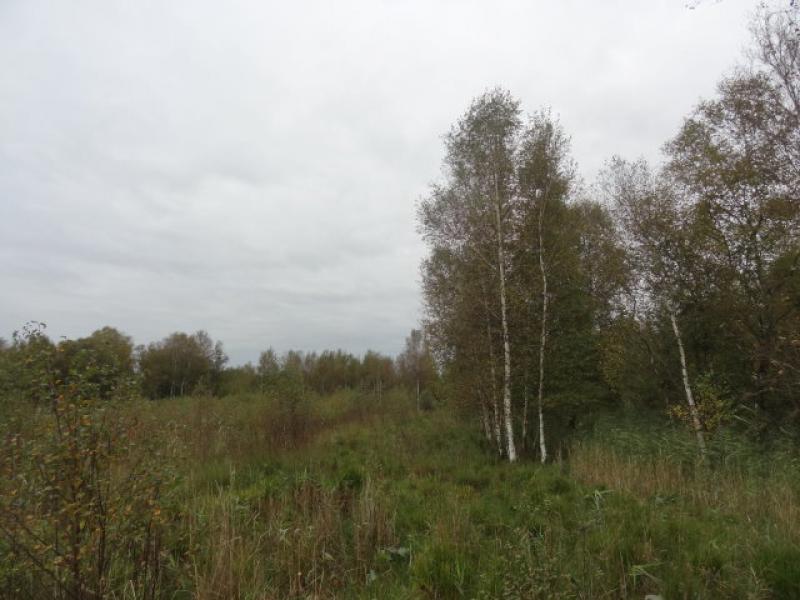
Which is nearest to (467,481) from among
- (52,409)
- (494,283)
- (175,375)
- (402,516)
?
(402,516)

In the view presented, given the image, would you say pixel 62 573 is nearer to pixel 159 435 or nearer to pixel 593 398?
pixel 159 435

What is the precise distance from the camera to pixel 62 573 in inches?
112

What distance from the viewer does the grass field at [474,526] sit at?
3.25m

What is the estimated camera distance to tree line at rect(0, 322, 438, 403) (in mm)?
2904

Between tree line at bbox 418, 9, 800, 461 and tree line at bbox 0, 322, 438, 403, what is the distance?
3659 millimetres

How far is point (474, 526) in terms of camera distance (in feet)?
15.0

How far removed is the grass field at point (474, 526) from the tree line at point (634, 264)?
9.78 ft

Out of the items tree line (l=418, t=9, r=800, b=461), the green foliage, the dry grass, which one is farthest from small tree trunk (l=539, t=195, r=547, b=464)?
the green foliage

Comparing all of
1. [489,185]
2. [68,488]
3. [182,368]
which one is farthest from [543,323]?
[182,368]

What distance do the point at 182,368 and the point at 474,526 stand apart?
34.7 m

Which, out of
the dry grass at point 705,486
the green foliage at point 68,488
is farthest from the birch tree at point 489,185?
the green foliage at point 68,488

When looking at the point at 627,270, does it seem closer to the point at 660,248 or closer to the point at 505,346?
the point at 660,248

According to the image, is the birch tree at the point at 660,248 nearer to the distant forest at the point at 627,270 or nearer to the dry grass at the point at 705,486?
the distant forest at the point at 627,270

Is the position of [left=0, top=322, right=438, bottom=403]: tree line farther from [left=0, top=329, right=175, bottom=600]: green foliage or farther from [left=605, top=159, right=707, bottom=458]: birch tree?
[left=605, top=159, right=707, bottom=458]: birch tree
